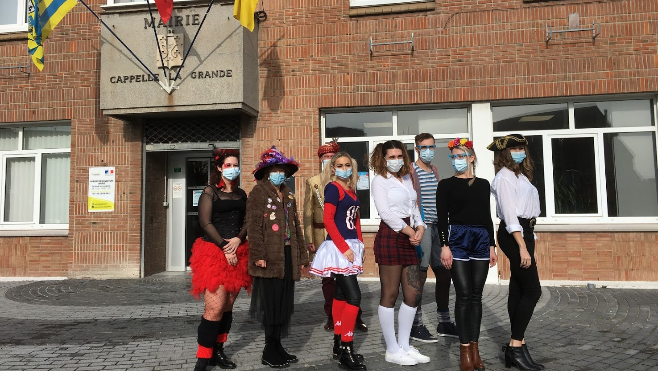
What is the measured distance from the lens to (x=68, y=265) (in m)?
9.13

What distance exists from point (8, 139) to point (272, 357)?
9129mm

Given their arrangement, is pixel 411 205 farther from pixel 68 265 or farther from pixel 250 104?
pixel 68 265

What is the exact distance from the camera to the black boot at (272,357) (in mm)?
4016

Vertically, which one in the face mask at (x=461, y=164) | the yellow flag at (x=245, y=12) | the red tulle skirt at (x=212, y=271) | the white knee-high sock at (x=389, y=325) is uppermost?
the yellow flag at (x=245, y=12)

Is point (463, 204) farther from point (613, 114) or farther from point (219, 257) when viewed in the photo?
point (613, 114)

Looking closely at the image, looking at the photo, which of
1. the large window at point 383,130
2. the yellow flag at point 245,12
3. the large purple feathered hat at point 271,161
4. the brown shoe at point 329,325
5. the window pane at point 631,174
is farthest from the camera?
the large window at point 383,130

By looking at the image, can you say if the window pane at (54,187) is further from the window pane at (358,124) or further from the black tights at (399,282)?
the black tights at (399,282)

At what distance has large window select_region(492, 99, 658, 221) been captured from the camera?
27.1 ft

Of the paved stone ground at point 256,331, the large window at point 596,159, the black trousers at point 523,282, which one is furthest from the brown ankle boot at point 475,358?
the large window at point 596,159

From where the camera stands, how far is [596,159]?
8.37 meters

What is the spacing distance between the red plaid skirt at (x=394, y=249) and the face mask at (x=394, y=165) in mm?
514

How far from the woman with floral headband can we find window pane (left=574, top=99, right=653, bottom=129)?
18.5 ft

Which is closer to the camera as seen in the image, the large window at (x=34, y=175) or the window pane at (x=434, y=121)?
the window pane at (x=434, y=121)

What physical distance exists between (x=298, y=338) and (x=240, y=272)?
1.33m
